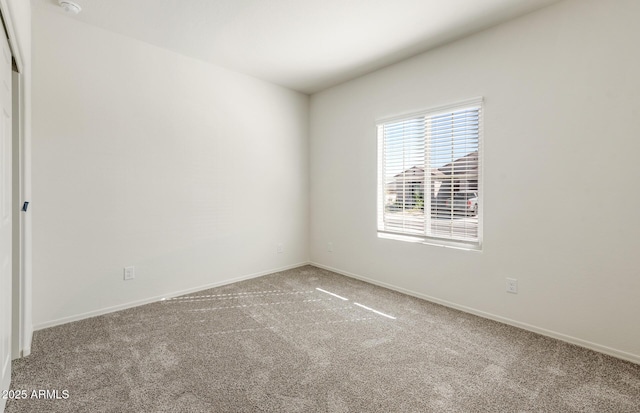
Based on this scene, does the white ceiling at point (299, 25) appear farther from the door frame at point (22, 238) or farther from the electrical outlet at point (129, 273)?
the electrical outlet at point (129, 273)

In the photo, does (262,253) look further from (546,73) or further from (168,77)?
(546,73)

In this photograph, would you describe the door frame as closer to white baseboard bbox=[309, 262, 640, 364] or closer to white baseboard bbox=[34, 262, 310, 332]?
white baseboard bbox=[34, 262, 310, 332]

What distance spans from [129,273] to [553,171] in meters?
4.00

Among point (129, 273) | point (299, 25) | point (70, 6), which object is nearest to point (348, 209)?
point (299, 25)

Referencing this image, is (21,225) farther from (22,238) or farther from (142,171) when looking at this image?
(142,171)

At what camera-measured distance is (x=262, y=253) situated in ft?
14.1

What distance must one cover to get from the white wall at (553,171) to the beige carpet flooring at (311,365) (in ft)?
0.95

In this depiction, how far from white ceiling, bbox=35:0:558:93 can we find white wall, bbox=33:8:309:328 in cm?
33

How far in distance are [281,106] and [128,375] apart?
3632mm

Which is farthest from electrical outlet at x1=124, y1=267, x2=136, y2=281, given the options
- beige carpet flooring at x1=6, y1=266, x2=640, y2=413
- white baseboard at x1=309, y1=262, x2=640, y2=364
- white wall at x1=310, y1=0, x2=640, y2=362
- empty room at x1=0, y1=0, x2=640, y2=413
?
white wall at x1=310, y1=0, x2=640, y2=362

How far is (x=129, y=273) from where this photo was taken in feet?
10.2

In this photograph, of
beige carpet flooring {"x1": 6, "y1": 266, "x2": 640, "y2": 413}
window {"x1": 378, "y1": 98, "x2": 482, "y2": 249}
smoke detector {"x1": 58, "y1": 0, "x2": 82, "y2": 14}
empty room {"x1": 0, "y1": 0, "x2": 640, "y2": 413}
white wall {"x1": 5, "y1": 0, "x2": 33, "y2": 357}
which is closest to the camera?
beige carpet flooring {"x1": 6, "y1": 266, "x2": 640, "y2": 413}

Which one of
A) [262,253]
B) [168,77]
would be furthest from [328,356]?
[168,77]

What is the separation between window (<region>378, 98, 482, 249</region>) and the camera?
3025 millimetres
